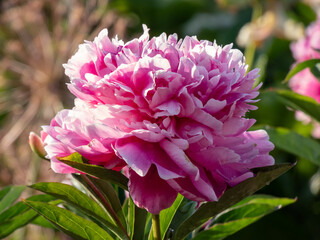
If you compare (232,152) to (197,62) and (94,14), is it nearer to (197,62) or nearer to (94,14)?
(197,62)

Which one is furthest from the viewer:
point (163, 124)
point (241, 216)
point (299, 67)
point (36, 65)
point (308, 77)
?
point (36, 65)

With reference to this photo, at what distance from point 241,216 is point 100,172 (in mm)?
180

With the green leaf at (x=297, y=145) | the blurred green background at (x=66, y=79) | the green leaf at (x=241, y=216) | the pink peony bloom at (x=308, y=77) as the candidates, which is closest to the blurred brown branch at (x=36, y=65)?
the blurred green background at (x=66, y=79)

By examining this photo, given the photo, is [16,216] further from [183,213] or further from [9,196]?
[183,213]

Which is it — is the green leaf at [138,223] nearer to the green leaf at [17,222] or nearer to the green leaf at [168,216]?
the green leaf at [168,216]

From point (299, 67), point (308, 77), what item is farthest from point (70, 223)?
point (308, 77)

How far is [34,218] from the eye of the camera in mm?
537

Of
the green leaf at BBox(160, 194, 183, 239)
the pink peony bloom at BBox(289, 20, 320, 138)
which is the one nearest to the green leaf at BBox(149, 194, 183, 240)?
the green leaf at BBox(160, 194, 183, 239)

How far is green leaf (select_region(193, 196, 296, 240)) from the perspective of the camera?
49 centimetres

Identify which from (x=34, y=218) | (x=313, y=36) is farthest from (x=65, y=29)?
(x=34, y=218)

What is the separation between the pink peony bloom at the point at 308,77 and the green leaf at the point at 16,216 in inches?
22.3

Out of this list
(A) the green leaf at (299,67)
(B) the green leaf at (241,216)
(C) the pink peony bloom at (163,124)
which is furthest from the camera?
(A) the green leaf at (299,67)

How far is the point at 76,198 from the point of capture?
1.47 ft

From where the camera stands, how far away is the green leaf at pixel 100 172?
389 mm
